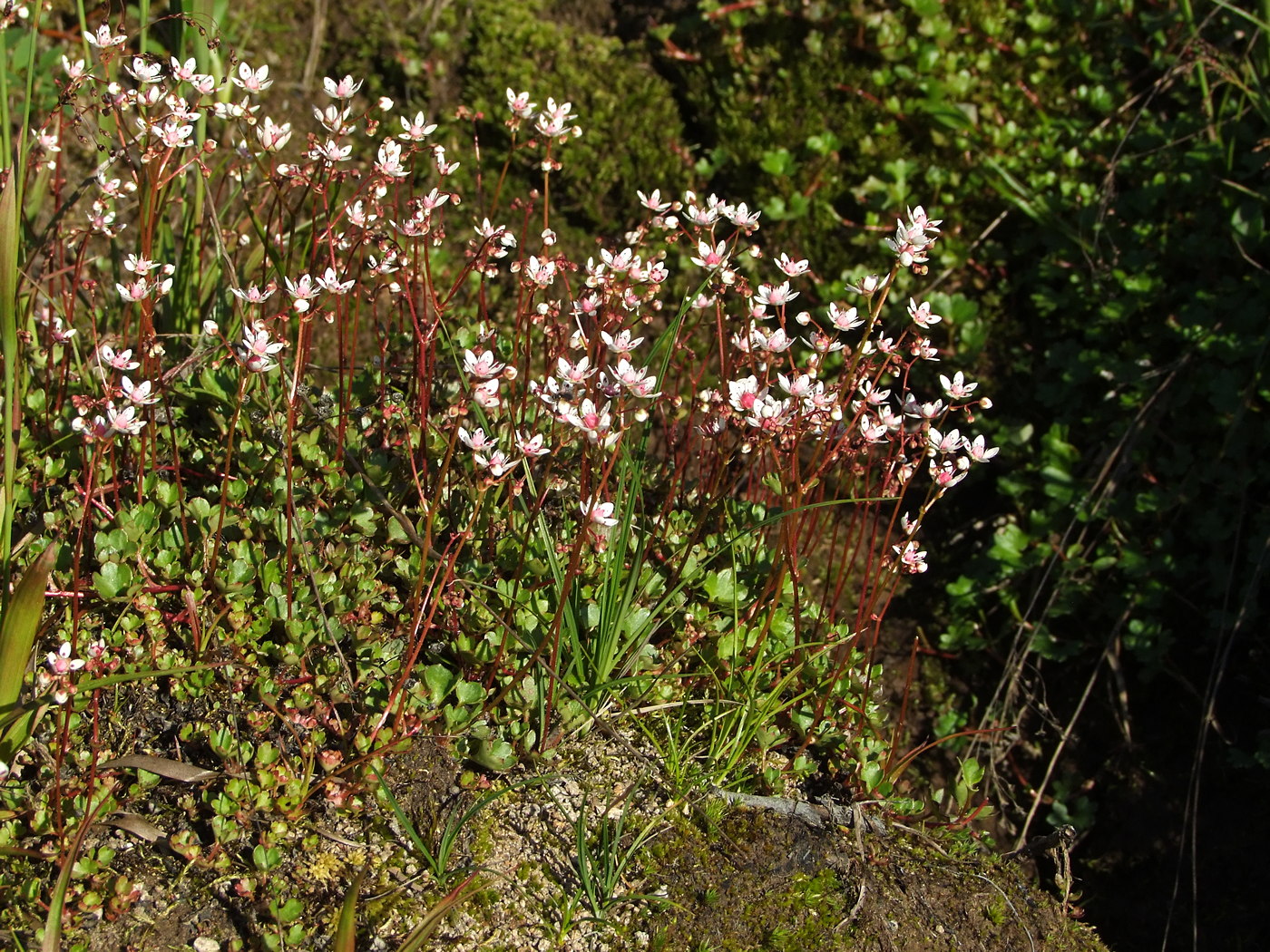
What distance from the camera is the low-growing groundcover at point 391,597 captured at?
2.16 metres

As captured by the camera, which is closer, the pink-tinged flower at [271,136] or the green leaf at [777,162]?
the pink-tinged flower at [271,136]

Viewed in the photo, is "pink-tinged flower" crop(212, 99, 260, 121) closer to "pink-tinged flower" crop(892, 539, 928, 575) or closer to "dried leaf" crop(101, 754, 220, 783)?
"dried leaf" crop(101, 754, 220, 783)

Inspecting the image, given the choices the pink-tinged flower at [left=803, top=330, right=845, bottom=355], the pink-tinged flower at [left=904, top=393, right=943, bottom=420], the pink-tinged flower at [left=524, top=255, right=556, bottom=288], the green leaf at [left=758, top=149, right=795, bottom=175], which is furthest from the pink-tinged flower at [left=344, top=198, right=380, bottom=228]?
the green leaf at [left=758, top=149, right=795, bottom=175]

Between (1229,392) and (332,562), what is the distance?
9.56 ft

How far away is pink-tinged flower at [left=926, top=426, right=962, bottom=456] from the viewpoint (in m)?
2.27

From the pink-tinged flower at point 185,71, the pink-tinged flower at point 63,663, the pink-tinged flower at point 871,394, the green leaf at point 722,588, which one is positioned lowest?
the pink-tinged flower at point 63,663

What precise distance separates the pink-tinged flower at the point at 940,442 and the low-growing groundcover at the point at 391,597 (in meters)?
0.01

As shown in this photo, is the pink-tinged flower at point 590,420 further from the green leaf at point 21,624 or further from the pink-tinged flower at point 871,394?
the green leaf at point 21,624

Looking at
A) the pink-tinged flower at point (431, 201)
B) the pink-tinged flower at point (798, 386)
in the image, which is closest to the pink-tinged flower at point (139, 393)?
the pink-tinged flower at point (431, 201)

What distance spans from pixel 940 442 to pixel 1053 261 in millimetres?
2134

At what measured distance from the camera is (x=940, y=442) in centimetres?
230

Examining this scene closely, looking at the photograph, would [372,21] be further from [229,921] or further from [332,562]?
[229,921]

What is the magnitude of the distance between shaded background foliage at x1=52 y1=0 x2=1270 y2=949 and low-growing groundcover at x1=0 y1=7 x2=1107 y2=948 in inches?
31.1

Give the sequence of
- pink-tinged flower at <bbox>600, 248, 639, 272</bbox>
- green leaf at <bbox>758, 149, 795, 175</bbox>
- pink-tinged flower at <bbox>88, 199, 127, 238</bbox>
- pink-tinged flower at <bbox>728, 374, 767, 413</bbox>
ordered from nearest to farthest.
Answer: pink-tinged flower at <bbox>728, 374, 767, 413</bbox>, pink-tinged flower at <bbox>600, 248, 639, 272</bbox>, pink-tinged flower at <bbox>88, 199, 127, 238</bbox>, green leaf at <bbox>758, 149, 795, 175</bbox>
